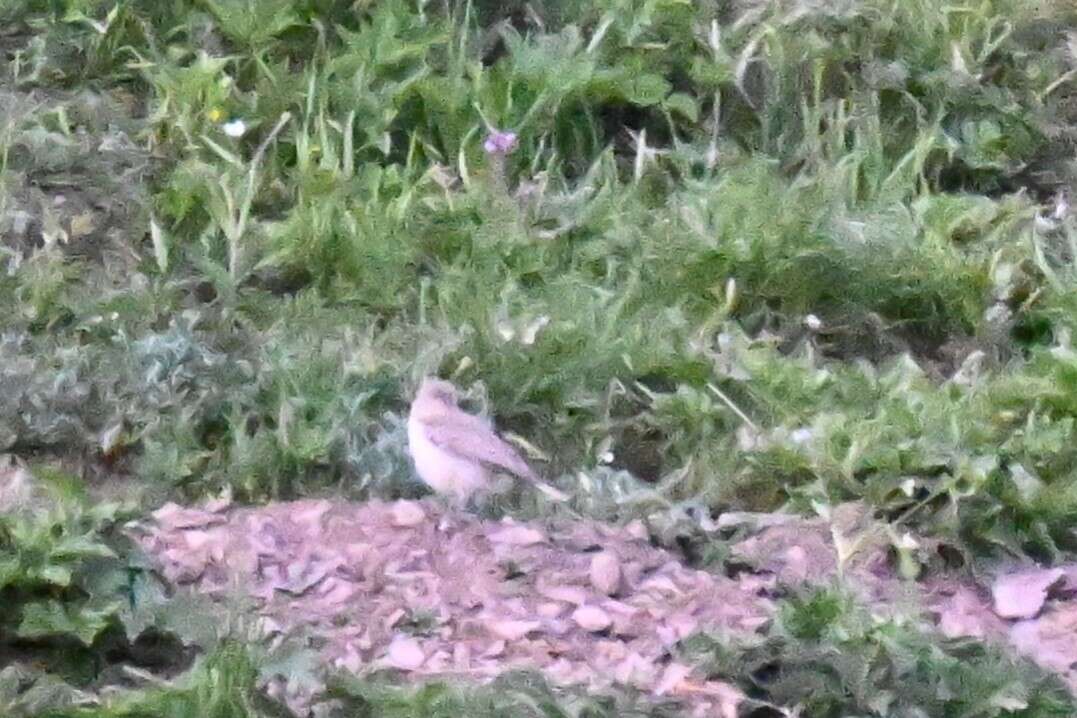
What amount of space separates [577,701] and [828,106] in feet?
12.6

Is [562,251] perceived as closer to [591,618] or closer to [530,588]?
[530,588]

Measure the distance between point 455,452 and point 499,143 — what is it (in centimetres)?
214

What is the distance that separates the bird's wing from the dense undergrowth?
0.22 meters

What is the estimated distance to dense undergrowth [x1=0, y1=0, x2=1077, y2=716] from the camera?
4.65 metres

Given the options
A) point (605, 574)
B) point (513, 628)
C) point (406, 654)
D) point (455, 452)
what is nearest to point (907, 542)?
point (605, 574)

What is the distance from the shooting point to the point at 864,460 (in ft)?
14.5

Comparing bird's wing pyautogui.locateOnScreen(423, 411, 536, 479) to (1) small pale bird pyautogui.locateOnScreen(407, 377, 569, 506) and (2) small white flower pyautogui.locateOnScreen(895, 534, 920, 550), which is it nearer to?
(1) small pale bird pyautogui.locateOnScreen(407, 377, 569, 506)

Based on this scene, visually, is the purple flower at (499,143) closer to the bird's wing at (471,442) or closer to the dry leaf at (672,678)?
the bird's wing at (471,442)

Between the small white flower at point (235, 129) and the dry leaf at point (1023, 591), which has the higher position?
the small white flower at point (235, 129)

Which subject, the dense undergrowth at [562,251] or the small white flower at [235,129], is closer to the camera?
the dense undergrowth at [562,251]

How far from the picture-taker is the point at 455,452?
4363mm

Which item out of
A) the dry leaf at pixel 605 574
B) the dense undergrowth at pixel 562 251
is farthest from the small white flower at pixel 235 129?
the dry leaf at pixel 605 574

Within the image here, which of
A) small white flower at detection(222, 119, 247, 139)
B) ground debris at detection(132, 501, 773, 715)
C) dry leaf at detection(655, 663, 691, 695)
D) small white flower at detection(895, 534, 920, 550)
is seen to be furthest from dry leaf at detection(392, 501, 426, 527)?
small white flower at detection(222, 119, 247, 139)

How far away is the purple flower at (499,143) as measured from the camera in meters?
6.22
